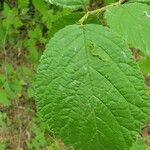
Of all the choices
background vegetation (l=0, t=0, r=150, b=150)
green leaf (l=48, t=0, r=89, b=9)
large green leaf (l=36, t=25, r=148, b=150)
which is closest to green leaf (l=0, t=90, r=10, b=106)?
background vegetation (l=0, t=0, r=150, b=150)

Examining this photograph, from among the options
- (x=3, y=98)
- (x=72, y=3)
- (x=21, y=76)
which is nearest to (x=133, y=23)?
(x=72, y=3)

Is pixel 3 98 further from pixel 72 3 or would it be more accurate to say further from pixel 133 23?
pixel 133 23

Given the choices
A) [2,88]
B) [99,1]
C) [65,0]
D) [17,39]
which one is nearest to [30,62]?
[17,39]

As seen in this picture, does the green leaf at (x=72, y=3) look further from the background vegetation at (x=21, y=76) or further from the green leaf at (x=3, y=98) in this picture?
the green leaf at (x=3, y=98)

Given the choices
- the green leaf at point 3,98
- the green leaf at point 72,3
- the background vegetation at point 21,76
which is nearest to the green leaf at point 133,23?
the green leaf at point 72,3

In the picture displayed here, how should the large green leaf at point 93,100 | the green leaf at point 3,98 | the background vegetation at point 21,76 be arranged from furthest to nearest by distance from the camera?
the background vegetation at point 21,76 < the green leaf at point 3,98 < the large green leaf at point 93,100

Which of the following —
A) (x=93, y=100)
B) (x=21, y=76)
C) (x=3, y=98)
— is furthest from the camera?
(x=21, y=76)
